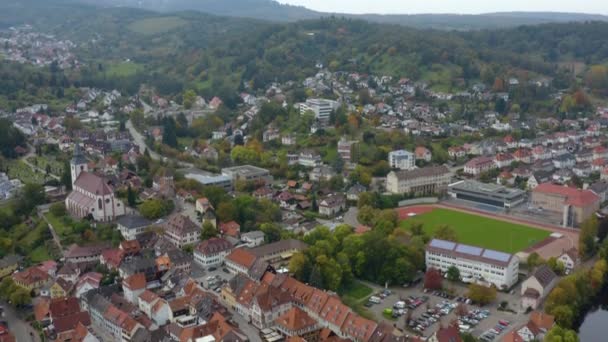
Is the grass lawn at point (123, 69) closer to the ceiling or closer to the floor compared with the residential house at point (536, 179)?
closer to the ceiling

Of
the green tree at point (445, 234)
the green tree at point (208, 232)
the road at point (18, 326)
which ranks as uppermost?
the green tree at point (445, 234)

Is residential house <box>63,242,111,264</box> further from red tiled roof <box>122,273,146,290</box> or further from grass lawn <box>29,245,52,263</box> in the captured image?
red tiled roof <box>122,273,146,290</box>

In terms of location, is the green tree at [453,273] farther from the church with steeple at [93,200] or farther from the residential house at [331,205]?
the church with steeple at [93,200]

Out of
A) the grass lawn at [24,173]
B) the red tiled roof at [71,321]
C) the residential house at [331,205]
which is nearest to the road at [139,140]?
the grass lawn at [24,173]

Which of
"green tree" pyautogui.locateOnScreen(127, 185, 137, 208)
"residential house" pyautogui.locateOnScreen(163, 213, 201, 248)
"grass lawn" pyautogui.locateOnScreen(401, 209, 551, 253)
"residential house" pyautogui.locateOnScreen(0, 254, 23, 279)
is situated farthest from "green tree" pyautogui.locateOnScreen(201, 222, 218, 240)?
"grass lawn" pyautogui.locateOnScreen(401, 209, 551, 253)

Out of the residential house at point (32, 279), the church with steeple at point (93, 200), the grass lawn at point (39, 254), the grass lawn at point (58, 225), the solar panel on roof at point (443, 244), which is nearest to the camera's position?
the residential house at point (32, 279)

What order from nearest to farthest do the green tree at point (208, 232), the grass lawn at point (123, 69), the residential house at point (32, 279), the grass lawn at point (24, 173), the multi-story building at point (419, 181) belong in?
the residential house at point (32, 279) → the green tree at point (208, 232) → the grass lawn at point (24, 173) → the multi-story building at point (419, 181) → the grass lawn at point (123, 69)

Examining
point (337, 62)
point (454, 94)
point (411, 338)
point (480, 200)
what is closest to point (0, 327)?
point (411, 338)

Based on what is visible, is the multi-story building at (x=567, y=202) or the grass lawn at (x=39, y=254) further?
the multi-story building at (x=567, y=202)
